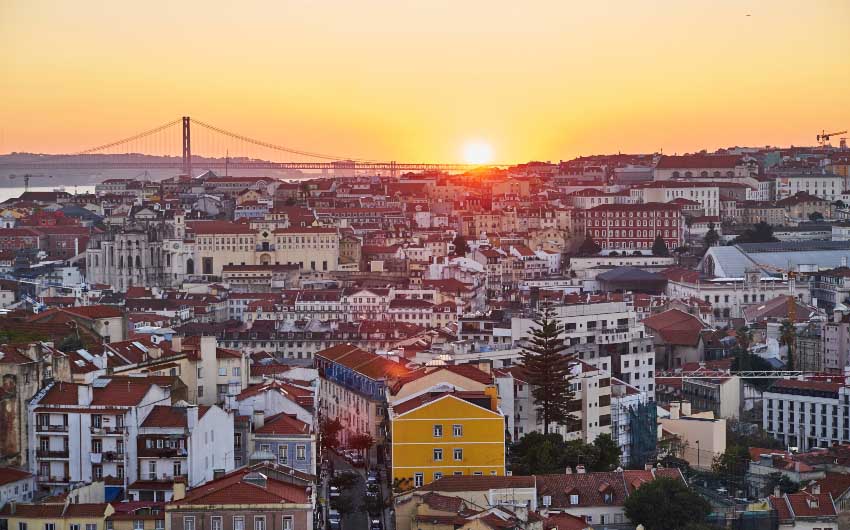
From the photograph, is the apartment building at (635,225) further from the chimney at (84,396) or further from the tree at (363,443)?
the chimney at (84,396)

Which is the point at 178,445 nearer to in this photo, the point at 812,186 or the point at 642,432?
the point at 642,432

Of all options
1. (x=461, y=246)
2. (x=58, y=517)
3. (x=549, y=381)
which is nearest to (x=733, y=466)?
(x=549, y=381)

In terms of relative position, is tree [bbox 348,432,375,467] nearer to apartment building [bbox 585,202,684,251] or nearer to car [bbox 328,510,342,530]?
car [bbox 328,510,342,530]

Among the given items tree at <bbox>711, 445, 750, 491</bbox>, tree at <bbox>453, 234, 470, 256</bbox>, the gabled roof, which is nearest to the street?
tree at <bbox>711, 445, 750, 491</bbox>

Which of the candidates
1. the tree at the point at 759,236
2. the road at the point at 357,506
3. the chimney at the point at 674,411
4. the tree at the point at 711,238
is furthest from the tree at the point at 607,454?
the tree at the point at 759,236

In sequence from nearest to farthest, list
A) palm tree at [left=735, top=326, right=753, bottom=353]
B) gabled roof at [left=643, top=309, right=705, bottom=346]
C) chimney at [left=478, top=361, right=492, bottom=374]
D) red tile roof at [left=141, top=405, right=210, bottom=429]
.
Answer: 1. red tile roof at [left=141, top=405, right=210, bottom=429]
2. chimney at [left=478, top=361, right=492, bottom=374]
3. palm tree at [left=735, top=326, right=753, bottom=353]
4. gabled roof at [left=643, top=309, right=705, bottom=346]

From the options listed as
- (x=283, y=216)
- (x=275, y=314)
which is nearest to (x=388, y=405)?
(x=275, y=314)
